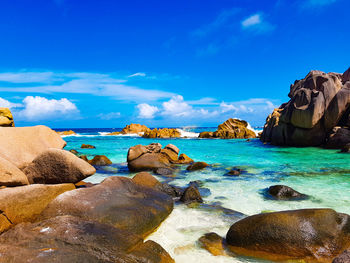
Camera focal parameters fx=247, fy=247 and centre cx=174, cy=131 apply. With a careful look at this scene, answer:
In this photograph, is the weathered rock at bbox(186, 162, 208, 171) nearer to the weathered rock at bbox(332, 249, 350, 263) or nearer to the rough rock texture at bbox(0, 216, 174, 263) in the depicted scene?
the rough rock texture at bbox(0, 216, 174, 263)

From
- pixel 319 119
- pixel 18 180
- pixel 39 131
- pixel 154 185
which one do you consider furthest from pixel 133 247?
pixel 319 119

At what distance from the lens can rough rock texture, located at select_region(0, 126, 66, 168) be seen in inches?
304

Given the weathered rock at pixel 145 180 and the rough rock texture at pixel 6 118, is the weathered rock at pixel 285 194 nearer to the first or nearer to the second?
the weathered rock at pixel 145 180

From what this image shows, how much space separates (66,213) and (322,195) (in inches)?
336

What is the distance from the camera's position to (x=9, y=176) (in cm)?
575

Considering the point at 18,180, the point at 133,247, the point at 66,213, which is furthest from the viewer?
the point at 18,180

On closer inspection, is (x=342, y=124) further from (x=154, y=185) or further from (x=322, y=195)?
(x=154, y=185)

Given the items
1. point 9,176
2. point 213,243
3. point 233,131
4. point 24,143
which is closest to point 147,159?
point 24,143

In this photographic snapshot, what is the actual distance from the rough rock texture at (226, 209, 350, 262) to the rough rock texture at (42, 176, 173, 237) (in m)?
1.93

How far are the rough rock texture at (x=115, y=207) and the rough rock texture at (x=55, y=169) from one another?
3.65ft

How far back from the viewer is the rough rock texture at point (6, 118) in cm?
1058

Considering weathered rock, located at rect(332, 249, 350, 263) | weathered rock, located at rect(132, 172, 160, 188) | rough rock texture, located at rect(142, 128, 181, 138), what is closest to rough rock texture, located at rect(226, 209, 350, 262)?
weathered rock, located at rect(332, 249, 350, 263)

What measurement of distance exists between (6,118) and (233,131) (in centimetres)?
4510

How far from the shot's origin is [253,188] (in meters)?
10.1
